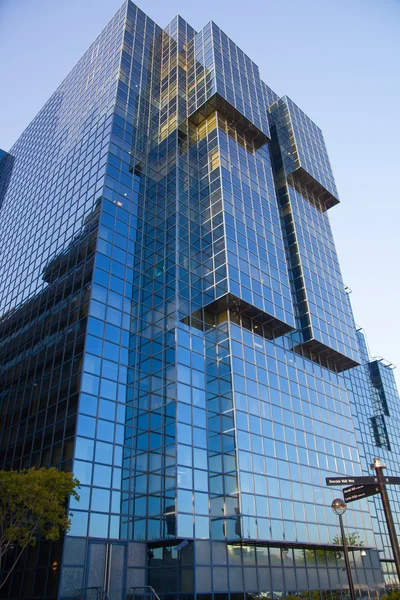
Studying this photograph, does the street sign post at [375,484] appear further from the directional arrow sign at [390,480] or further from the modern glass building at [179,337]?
the modern glass building at [179,337]

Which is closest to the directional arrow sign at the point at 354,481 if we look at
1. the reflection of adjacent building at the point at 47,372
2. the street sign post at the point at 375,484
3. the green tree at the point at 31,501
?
the street sign post at the point at 375,484

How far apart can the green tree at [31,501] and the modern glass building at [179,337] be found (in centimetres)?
382

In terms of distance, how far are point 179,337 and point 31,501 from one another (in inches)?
615

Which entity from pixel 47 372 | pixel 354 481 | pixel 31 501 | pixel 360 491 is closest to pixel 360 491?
pixel 360 491

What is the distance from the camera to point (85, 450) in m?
29.8

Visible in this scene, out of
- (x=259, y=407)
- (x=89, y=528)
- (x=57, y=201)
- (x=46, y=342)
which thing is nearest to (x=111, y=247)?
(x=46, y=342)

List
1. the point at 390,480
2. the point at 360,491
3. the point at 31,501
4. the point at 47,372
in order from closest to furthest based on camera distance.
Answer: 1. the point at 390,480
2. the point at 360,491
3. the point at 31,501
4. the point at 47,372

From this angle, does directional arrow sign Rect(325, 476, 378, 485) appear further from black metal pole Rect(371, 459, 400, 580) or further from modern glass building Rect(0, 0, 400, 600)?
modern glass building Rect(0, 0, 400, 600)

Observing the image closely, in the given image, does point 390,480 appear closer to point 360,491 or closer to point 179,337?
point 360,491

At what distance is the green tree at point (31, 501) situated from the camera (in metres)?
23.4

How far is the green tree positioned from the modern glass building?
382cm

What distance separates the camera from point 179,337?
35875 millimetres

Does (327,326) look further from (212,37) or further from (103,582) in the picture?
(212,37)

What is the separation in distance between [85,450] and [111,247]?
16.1m
